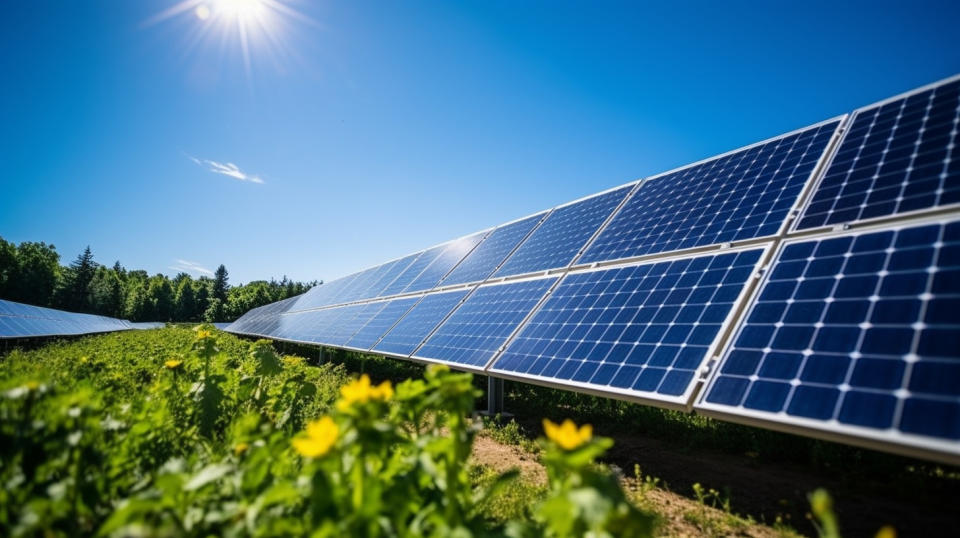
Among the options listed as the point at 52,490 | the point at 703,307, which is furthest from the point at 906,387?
the point at 52,490

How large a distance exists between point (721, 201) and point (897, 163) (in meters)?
2.29

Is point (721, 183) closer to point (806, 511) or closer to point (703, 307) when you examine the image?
point (703, 307)

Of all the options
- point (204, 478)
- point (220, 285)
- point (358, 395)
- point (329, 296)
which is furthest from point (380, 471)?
point (220, 285)

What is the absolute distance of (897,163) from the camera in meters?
5.18

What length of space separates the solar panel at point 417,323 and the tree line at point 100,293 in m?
91.1

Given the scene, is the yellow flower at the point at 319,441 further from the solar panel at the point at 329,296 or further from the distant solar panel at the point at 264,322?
the distant solar panel at the point at 264,322

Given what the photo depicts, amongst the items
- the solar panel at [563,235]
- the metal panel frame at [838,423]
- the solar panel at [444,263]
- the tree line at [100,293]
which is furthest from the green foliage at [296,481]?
the tree line at [100,293]

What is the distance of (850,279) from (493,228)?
1143cm

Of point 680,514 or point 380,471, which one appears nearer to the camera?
point 380,471

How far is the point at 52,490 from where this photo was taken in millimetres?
1848

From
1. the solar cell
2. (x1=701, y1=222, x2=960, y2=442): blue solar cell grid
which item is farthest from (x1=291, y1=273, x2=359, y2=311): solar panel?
(x1=701, y1=222, x2=960, y2=442): blue solar cell grid

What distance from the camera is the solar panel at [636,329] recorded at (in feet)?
14.7

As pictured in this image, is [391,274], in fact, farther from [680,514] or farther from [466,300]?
[680,514]

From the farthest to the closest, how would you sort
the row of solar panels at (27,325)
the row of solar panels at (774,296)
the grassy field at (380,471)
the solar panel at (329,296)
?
the solar panel at (329,296)
the row of solar panels at (27,325)
the row of solar panels at (774,296)
the grassy field at (380,471)
